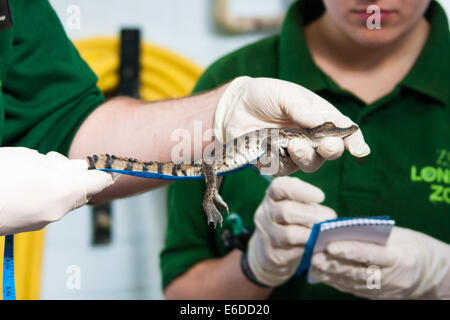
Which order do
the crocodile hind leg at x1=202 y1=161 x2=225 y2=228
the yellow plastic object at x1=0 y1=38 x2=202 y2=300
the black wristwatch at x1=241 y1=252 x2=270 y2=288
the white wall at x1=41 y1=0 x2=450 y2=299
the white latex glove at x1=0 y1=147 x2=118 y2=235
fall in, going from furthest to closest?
1. the white wall at x1=41 y1=0 x2=450 y2=299
2. the yellow plastic object at x1=0 y1=38 x2=202 y2=300
3. the black wristwatch at x1=241 y1=252 x2=270 y2=288
4. the crocodile hind leg at x1=202 y1=161 x2=225 y2=228
5. the white latex glove at x1=0 y1=147 x2=118 y2=235

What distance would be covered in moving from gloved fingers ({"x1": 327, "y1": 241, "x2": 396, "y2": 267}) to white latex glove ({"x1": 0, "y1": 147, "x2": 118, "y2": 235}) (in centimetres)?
43

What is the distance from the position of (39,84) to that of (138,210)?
0.85m

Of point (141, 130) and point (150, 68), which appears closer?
point (141, 130)

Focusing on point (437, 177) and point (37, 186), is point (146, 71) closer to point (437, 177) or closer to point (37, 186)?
point (437, 177)

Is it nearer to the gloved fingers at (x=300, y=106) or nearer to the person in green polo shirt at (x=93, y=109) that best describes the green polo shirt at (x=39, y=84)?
the person in green polo shirt at (x=93, y=109)

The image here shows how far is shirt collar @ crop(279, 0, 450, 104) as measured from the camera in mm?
862

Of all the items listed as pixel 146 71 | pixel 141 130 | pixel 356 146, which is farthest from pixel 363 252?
pixel 146 71

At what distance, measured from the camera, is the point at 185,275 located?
3.44 ft

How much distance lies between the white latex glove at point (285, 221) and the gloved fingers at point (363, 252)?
5 centimetres

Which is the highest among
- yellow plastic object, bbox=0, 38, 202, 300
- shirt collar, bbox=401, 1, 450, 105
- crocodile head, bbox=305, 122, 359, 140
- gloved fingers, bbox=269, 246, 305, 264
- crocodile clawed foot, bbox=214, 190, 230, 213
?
yellow plastic object, bbox=0, 38, 202, 300

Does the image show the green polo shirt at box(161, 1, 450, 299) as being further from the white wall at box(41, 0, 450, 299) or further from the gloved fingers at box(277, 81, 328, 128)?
the white wall at box(41, 0, 450, 299)

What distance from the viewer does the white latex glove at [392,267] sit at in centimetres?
85

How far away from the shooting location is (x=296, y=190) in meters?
0.85

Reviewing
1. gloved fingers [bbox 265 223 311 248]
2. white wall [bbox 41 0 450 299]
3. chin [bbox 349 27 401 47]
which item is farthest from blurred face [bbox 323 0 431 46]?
white wall [bbox 41 0 450 299]
